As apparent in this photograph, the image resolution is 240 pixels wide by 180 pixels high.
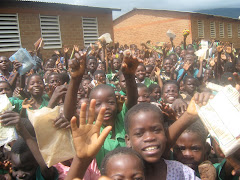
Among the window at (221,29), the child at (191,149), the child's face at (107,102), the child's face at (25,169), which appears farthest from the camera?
the window at (221,29)

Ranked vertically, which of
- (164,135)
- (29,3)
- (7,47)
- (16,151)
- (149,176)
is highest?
(29,3)

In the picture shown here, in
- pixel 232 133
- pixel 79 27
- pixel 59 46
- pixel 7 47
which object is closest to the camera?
pixel 232 133

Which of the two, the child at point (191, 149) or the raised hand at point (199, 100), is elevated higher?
the raised hand at point (199, 100)

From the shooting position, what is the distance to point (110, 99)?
2143 millimetres

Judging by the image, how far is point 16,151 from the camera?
1.85 m

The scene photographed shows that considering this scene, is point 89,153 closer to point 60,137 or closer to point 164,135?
point 60,137

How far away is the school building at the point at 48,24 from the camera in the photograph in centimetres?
967

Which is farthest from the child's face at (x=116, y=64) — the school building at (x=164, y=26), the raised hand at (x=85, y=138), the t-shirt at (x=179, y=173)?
the school building at (x=164, y=26)

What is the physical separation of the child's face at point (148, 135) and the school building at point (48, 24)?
9048 millimetres

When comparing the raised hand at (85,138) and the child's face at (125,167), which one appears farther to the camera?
the child's face at (125,167)

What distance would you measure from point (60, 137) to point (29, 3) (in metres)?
9.82

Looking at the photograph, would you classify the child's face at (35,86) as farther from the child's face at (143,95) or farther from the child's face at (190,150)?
the child's face at (190,150)

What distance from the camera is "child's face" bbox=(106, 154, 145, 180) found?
138 cm

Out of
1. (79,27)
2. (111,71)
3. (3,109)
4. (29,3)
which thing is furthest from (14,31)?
(3,109)
